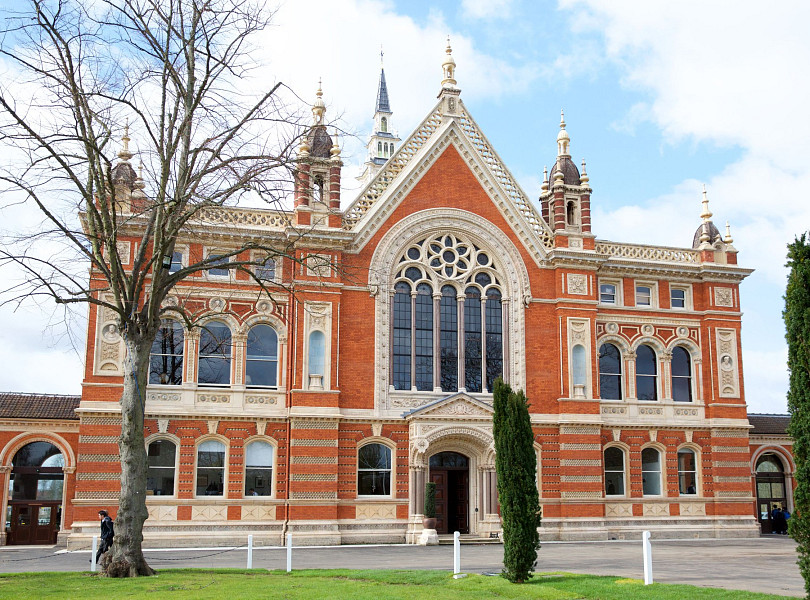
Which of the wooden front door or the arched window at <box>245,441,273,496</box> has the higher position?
the arched window at <box>245,441,273,496</box>

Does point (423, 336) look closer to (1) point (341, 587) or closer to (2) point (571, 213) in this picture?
(2) point (571, 213)

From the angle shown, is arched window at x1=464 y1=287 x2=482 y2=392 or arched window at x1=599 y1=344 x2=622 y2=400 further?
arched window at x1=599 y1=344 x2=622 y2=400

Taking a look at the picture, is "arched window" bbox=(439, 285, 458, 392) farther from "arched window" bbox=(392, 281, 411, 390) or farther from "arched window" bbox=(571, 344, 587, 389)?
"arched window" bbox=(571, 344, 587, 389)

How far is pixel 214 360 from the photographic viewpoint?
Answer: 33.8 m

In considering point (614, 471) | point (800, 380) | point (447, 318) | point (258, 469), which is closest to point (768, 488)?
point (614, 471)

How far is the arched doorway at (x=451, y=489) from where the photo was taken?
116ft

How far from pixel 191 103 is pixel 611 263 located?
22.0 metres

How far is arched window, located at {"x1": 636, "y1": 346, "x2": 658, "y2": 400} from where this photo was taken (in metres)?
38.9

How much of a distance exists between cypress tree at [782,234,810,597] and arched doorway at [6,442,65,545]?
2870cm

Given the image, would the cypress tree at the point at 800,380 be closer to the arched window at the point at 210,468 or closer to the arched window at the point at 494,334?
the arched window at the point at 494,334

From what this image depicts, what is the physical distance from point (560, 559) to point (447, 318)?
12.3m

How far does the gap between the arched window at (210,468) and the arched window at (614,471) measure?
52.2ft

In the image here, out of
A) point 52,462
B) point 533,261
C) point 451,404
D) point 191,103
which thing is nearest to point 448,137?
point 533,261

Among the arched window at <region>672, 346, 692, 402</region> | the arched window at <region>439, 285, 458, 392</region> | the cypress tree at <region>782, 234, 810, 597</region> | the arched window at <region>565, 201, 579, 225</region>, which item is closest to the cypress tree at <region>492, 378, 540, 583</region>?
the cypress tree at <region>782, 234, 810, 597</region>
